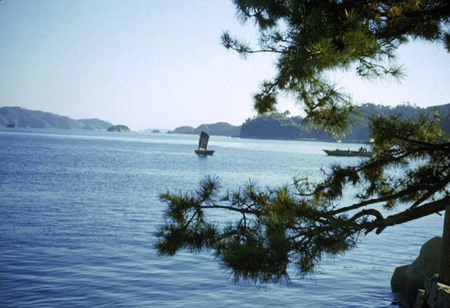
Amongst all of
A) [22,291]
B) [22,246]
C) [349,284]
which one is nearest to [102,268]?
[22,291]

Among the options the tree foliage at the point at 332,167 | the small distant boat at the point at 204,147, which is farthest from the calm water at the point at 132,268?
the small distant boat at the point at 204,147

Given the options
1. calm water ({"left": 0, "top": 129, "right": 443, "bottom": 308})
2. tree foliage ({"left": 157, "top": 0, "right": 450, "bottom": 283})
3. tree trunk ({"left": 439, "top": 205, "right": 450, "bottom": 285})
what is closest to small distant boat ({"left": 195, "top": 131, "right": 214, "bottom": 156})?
calm water ({"left": 0, "top": 129, "right": 443, "bottom": 308})

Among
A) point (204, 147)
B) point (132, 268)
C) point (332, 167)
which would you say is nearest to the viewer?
point (332, 167)

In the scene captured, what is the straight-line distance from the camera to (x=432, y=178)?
6.43m

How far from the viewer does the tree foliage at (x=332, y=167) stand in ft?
14.4

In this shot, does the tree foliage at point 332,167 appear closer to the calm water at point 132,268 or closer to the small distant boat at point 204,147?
the calm water at point 132,268

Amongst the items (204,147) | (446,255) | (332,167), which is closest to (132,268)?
(332,167)

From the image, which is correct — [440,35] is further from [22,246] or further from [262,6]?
[22,246]

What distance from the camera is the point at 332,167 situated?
589 cm

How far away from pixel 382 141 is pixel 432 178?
786 mm

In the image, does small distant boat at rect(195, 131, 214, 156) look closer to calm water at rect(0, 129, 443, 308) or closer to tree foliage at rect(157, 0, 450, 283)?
calm water at rect(0, 129, 443, 308)

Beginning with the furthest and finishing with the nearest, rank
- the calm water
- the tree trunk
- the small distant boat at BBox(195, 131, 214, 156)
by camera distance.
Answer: the small distant boat at BBox(195, 131, 214, 156), the calm water, the tree trunk

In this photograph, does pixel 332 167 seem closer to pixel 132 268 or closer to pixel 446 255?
pixel 446 255

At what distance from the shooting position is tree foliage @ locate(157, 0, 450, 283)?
4.39 metres
